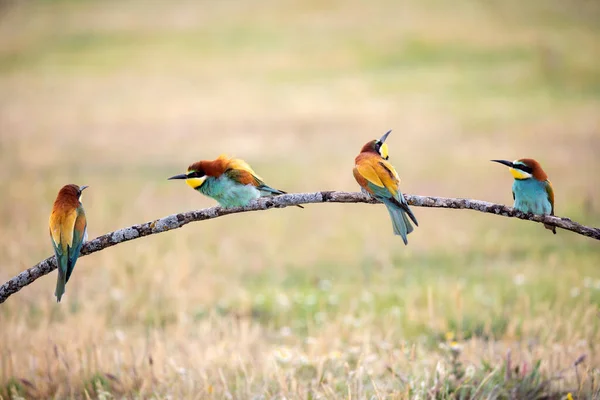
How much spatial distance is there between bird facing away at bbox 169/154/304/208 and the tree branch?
4.5 inches

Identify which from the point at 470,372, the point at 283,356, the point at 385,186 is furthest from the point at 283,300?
the point at 385,186

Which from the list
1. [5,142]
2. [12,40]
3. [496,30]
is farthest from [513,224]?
[12,40]

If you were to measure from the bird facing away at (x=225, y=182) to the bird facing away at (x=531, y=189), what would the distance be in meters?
1.00

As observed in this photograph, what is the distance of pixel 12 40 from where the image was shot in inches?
886

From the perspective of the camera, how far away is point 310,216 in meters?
9.14

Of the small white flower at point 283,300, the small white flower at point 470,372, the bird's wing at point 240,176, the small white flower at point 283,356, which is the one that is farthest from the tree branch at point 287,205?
the small white flower at point 283,300

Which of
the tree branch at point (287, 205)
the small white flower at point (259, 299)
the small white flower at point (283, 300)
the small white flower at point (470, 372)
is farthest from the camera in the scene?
the small white flower at point (259, 299)

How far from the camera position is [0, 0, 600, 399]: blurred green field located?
14.8 ft

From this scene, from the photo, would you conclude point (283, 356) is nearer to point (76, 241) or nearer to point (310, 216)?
point (76, 241)

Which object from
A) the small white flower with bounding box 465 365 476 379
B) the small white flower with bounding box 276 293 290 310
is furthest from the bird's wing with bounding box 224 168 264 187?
the small white flower with bounding box 276 293 290 310

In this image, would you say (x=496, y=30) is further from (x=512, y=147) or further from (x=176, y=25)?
(x=512, y=147)

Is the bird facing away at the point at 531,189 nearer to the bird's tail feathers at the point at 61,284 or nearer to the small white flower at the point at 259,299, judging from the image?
the bird's tail feathers at the point at 61,284

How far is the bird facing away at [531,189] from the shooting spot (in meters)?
3.32

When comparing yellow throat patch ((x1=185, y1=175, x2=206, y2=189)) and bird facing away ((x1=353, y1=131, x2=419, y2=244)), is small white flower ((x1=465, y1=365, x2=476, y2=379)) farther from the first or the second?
yellow throat patch ((x1=185, y1=175, x2=206, y2=189))
